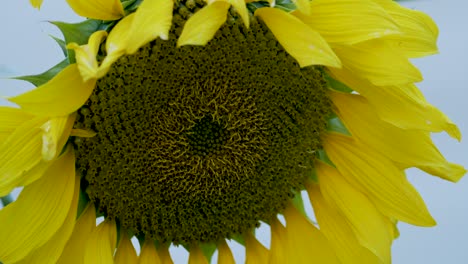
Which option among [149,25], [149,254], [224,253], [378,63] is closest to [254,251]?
[224,253]

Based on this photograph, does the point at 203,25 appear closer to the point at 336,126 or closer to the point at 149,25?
the point at 149,25

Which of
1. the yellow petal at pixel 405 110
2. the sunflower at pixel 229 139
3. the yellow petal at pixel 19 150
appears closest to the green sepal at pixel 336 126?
the sunflower at pixel 229 139

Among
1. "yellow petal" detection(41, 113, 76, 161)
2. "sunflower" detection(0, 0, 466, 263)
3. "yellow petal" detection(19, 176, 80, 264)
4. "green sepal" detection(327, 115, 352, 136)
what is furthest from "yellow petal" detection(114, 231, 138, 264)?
"green sepal" detection(327, 115, 352, 136)

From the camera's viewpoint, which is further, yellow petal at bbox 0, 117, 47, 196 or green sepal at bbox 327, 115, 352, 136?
green sepal at bbox 327, 115, 352, 136

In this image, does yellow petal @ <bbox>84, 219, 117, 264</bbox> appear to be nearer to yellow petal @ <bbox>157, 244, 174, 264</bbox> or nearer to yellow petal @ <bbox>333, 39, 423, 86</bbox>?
yellow petal @ <bbox>157, 244, 174, 264</bbox>

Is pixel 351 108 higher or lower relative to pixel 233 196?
higher

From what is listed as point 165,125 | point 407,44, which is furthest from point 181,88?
point 407,44

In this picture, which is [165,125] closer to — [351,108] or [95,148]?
[95,148]
